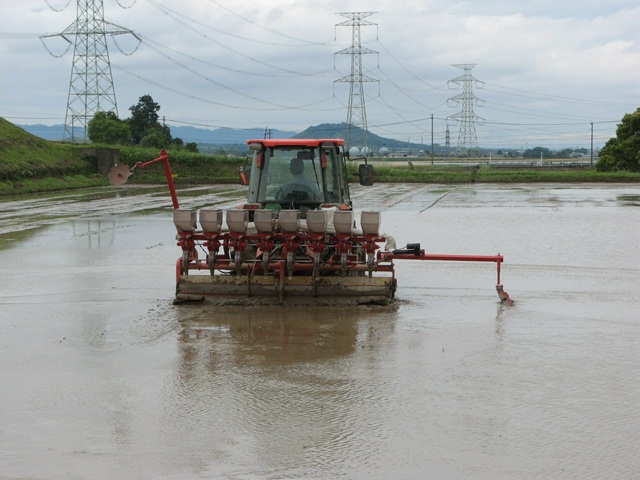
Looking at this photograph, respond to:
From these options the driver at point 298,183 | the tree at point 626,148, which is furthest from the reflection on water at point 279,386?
the tree at point 626,148

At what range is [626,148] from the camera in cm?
5319

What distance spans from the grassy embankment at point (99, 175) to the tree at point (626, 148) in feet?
14.7

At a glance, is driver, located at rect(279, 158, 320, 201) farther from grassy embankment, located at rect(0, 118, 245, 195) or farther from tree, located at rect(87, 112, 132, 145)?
tree, located at rect(87, 112, 132, 145)

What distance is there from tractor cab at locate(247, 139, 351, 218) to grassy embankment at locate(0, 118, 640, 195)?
2560cm

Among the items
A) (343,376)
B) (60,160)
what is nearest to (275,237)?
(343,376)

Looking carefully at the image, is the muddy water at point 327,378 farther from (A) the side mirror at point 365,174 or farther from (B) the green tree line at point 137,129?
(B) the green tree line at point 137,129

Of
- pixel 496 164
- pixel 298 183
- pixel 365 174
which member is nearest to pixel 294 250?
pixel 298 183

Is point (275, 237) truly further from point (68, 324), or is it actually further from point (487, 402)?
point (487, 402)

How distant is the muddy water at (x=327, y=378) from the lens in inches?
229

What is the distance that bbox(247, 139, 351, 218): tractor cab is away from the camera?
12133 mm

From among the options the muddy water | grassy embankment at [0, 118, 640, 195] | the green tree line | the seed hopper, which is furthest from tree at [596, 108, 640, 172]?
the seed hopper

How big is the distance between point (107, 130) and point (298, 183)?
5001 cm

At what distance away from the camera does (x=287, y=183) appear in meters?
12.3

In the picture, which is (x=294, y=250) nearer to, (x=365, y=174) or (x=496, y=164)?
(x=365, y=174)
